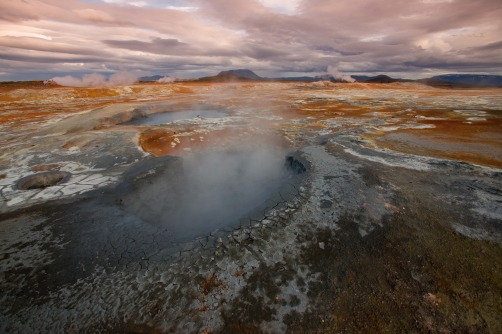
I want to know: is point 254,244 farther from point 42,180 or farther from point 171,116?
point 171,116

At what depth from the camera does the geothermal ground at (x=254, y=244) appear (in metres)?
3.30

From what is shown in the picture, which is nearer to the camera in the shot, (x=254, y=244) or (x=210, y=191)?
(x=254, y=244)

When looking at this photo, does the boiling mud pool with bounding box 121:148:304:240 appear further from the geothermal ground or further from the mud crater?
the mud crater

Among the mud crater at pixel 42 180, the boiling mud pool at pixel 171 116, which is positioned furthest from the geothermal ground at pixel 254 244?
the boiling mud pool at pixel 171 116

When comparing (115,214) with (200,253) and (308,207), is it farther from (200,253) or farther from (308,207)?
(308,207)

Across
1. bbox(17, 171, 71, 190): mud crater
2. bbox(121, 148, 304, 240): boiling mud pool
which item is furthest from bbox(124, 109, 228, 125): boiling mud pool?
bbox(17, 171, 71, 190): mud crater

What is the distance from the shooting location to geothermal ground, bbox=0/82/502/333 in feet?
10.8

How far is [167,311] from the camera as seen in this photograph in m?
3.36

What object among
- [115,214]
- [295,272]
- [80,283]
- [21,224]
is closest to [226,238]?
[295,272]

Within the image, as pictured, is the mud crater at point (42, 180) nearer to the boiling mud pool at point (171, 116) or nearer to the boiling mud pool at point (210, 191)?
the boiling mud pool at point (210, 191)

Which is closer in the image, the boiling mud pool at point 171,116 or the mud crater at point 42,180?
the mud crater at point 42,180

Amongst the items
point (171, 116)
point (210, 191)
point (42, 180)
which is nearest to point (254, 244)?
point (210, 191)

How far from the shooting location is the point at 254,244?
4.52m

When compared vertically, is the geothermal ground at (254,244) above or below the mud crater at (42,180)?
above
